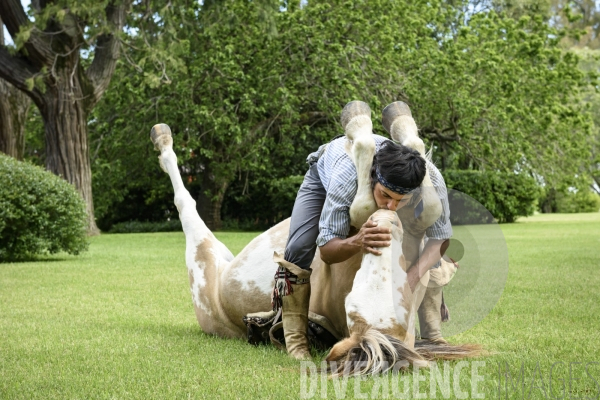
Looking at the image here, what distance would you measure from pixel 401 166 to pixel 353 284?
0.62 m

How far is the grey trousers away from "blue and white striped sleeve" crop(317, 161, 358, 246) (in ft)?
1.09

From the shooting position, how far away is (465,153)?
73.5 feet

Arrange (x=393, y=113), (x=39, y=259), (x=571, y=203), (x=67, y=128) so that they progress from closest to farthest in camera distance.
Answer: (x=393, y=113), (x=39, y=259), (x=67, y=128), (x=571, y=203)

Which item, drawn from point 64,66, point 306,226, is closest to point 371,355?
point 306,226

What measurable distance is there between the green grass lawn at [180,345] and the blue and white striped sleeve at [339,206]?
0.73 metres

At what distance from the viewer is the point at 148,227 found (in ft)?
80.5

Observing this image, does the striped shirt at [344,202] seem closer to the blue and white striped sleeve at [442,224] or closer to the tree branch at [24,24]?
the blue and white striped sleeve at [442,224]

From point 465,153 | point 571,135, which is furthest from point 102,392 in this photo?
point 571,135

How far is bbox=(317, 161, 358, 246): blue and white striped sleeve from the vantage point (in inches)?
142

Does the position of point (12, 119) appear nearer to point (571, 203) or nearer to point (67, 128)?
point (67, 128)

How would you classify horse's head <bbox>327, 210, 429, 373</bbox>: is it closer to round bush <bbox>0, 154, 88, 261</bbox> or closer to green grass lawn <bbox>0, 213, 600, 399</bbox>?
green grass lawn <bbox>0, 213, 600, 399</bbox>

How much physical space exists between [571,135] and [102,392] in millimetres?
22153

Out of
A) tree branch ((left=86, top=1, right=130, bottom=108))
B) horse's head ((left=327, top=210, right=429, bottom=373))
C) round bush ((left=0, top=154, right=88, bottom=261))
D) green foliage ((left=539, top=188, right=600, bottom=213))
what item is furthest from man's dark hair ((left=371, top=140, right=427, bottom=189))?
green foliage ((left=539, top=188, right=600, bottom=213))

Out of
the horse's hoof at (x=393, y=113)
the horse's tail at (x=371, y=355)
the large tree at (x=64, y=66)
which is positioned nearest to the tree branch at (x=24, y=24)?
the large tree at (x=64, y=66)
